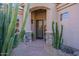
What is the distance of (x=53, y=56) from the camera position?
2.08 metres

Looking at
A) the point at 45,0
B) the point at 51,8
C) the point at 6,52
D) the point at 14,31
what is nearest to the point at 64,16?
the point at 51,8

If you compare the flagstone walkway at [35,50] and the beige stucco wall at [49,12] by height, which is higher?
the beige stucco wall at [49,12]

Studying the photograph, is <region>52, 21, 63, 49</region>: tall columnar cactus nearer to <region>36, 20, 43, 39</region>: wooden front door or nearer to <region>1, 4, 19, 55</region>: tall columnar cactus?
<region>36, 20, 43, 39</region>: wooden front door

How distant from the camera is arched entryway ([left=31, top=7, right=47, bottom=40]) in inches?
82.6

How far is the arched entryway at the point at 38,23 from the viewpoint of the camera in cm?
210

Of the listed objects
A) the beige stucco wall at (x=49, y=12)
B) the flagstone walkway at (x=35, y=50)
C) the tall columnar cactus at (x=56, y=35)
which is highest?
the beige stucco wall at (x=49, y=12)

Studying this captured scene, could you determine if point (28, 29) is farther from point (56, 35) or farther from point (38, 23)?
point (56, 35)

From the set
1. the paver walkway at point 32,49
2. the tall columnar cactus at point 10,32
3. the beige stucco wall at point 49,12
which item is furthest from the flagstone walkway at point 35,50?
the beige stucco wall at point 49,12

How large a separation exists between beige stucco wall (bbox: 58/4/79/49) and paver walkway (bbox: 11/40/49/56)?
323 millimetres

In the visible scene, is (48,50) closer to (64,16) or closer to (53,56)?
(53,56)

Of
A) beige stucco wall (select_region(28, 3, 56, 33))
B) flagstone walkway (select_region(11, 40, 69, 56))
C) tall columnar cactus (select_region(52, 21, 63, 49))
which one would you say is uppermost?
beige stucco wall (select_region(28, 3, 56, 33))

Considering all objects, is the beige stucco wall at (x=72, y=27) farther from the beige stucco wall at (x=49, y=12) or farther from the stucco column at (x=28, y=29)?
the stucco column at (x=28, y=29)

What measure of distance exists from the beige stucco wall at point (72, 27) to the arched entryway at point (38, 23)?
0.93 feet

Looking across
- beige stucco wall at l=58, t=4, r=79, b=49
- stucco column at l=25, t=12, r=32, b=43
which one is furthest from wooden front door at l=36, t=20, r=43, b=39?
beige stucco wall at l=58, t=4, r=79, b=49
